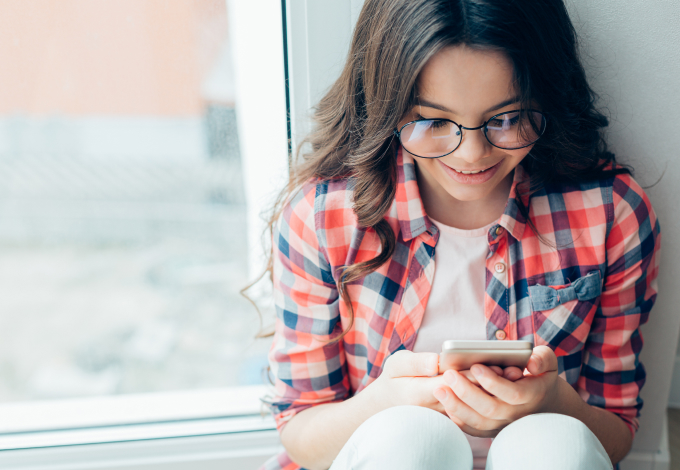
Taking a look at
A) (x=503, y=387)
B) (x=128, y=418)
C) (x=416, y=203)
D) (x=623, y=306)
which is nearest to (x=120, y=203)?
(x=128, y=418)

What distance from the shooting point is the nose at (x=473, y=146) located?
664 mm

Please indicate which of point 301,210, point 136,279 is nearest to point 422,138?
point 301,210

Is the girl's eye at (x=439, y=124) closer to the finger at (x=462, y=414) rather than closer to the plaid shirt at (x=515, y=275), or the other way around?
the plaid shirt at (x=515, y=275)

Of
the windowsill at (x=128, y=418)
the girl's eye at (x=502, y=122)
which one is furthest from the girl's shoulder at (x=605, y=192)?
the windowsill at (x=128, y=418)

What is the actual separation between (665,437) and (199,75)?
1359mm

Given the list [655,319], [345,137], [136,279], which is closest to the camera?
[345,137]

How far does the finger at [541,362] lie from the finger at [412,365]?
0.45 ft

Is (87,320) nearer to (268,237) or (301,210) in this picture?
(268,237)

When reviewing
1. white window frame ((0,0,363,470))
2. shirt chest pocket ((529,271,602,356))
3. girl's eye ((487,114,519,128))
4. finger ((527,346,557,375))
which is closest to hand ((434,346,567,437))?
finger ((527,346,557,375))

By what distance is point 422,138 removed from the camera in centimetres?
68

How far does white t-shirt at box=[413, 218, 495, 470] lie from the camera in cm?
82

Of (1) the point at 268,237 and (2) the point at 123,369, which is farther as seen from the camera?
(2) the point at 123,369

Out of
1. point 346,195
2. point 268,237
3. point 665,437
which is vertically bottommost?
point 665,437

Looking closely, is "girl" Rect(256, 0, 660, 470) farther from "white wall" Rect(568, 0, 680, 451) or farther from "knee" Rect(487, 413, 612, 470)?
"white wall" Rect(568, 0, 680, 451)
